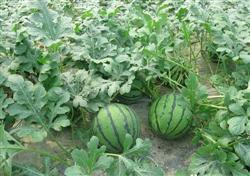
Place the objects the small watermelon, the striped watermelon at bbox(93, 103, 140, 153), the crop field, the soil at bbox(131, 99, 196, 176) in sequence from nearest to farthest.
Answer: the crop field < the striped watermelon at bbox(93, 103, 140, 153) < the soil at bbox(131, 99, 196, 176) < the small watermelon

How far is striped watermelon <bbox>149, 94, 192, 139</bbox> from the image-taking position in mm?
2621

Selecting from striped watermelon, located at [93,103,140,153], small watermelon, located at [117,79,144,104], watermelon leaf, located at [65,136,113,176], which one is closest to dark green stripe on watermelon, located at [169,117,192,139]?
striped watermelon, located at [93,103,140,153]

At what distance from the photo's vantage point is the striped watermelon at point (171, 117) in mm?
2621

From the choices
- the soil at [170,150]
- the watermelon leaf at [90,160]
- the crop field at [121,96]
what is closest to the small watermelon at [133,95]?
the crop field at [121,96]

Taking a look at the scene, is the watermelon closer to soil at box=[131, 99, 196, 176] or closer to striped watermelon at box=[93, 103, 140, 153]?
soil at box=[131, 99, 196, 176]

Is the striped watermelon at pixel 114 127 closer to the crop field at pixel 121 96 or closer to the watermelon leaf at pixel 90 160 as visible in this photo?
the crop field at pixel 121 96

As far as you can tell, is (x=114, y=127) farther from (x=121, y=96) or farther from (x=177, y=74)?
(x=177, y=74)

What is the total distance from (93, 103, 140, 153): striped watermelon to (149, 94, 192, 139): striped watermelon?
15 cm

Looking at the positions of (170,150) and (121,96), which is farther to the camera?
(121,96)

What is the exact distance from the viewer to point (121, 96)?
2891 mm

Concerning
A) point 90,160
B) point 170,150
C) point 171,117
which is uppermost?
point 90,160

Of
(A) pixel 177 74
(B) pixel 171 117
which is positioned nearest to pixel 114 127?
(B) pixel 171 117

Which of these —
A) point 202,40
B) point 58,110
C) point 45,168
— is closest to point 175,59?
point 202,40

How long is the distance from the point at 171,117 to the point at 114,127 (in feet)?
1.13
